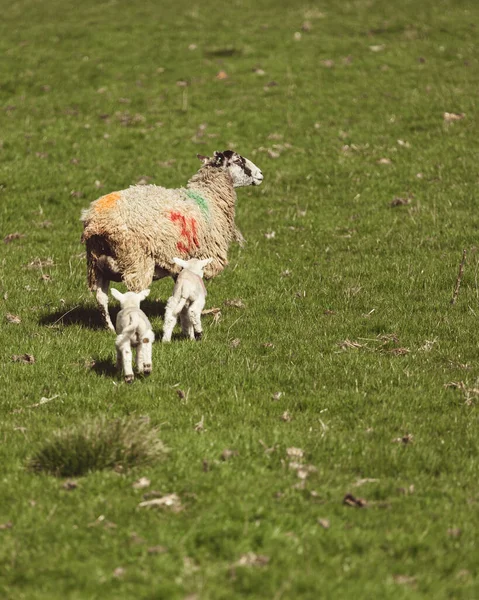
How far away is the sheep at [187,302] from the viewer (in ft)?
34.7

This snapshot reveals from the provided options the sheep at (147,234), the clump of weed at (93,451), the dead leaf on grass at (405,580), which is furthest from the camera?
the sheep at (147,234)

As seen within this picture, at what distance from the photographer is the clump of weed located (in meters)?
7.33

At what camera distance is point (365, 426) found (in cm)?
834

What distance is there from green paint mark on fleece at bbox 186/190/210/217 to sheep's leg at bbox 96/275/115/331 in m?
1.77

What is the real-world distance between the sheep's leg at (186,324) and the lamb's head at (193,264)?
21.6 inches

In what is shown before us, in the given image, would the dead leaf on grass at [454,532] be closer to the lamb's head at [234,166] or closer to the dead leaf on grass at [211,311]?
the dead leaf on grass at [211,311]

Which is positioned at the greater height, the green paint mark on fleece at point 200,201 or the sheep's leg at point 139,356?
the green paint mark on fleece at point 200,201

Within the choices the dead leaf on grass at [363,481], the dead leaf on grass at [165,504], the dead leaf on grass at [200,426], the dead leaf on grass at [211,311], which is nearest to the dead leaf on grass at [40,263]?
the dead leaf on grass at [211,311]

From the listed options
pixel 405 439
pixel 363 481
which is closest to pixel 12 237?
pixel 405 439

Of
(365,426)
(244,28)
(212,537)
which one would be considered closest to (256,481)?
(212,537)

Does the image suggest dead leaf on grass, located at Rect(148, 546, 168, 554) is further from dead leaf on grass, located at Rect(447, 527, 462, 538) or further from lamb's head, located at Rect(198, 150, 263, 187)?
lamb's head, located at Rect(198, 150, 263, 187)

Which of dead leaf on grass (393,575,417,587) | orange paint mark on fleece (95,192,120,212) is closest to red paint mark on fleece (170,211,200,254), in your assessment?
orange paint mark on fleece (95,192,120,212)

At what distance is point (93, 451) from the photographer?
734cm

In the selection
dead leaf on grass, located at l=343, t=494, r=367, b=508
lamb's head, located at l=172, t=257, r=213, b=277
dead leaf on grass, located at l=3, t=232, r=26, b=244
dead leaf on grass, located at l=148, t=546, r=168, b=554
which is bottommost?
dead leaf on grass, located at l=3, t=232, r=26, b=244
